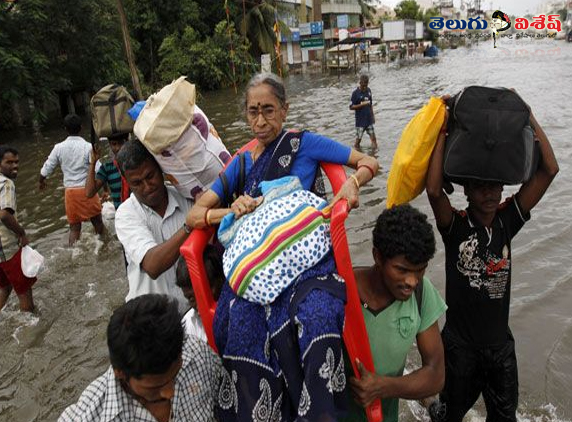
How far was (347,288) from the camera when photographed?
161 cm

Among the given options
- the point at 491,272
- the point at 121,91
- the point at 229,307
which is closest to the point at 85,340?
the point at 121,91

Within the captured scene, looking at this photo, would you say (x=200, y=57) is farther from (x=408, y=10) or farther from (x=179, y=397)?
(x=408, y=10)

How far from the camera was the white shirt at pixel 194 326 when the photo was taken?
1.97 meters

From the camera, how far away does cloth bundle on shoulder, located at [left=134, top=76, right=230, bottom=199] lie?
2135 mm

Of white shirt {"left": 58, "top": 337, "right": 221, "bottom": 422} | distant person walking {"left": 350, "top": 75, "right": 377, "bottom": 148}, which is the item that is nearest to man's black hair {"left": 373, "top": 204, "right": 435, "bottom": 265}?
white shirt {"left": 58, "top": 337, "right": 221, "bottom": 422}

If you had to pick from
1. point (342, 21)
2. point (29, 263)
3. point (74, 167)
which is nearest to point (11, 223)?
point (29, 263)

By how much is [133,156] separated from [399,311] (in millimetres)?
1381

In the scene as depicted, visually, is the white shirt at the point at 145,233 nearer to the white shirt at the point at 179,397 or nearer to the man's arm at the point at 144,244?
the man's arm at the point at 144,244

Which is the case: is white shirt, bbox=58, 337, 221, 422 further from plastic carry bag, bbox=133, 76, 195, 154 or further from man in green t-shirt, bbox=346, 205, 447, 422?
plastic carry bag, bbox=133, 76, 195, 154

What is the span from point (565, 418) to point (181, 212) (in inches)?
111

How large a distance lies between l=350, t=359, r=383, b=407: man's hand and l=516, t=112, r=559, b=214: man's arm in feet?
3.84

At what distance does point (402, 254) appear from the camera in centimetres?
172

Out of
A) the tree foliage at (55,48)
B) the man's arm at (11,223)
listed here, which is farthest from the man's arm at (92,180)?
the tree foliage at (55,48)

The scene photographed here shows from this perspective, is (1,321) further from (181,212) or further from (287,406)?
(287,406)
